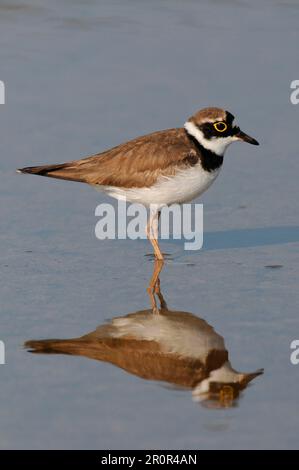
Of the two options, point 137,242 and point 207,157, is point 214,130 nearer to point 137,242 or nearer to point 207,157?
point 207,157

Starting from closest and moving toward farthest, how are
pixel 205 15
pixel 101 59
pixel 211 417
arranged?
pixel 211 417 → pixel 101 59 → pixel 205 15

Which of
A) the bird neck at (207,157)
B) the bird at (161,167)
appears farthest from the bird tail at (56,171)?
the bird neck at (207,157)

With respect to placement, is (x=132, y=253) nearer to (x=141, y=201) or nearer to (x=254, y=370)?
(x=141, y=201)

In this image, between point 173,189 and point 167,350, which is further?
point 173,189

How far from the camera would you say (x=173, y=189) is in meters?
8.05

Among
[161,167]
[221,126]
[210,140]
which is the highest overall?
[221,126]

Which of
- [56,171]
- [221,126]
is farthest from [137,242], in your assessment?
[221,126]

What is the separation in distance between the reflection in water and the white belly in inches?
53.3

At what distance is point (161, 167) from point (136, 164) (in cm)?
21

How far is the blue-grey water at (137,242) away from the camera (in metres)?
5.42

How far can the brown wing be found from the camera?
8062mm
